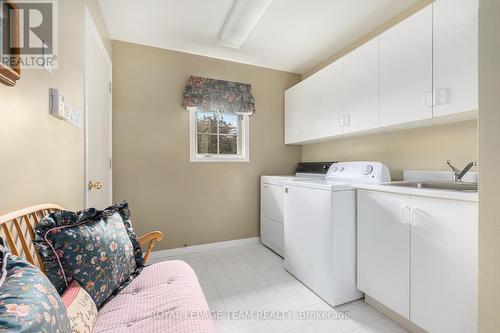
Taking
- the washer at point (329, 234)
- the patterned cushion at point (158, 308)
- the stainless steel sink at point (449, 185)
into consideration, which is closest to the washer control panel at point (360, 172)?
the washer at point (329, 234)

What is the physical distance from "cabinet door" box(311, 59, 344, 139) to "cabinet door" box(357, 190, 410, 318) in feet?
3.10

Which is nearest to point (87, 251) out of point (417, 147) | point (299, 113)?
point (417, 147)

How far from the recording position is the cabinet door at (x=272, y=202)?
270 cm

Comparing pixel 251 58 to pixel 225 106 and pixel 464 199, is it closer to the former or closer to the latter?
pixel 225 106

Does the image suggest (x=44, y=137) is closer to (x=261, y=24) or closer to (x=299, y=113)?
(x=261, y=24)

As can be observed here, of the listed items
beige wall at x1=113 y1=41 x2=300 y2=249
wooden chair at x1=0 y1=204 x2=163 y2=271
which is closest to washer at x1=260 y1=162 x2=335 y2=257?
beige wall at x1=113 y1=41 x2=300 y2=249

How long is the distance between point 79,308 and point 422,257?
1753mm

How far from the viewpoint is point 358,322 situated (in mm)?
1567

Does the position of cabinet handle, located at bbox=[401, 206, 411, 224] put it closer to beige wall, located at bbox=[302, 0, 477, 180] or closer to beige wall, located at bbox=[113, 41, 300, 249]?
beige wall, located at bbox=[302, 0, 477, 180]

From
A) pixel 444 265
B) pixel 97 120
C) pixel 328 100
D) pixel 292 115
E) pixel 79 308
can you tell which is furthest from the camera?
pixel 292 115

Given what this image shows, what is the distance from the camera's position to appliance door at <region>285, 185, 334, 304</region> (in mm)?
1762

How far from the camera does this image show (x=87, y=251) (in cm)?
95

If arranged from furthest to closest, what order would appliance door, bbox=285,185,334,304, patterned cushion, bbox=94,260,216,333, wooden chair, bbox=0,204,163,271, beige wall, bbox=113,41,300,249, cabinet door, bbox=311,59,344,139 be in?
1. beige wall, bbox=113,41,300,249
2. cabinet door, bbox=311,59,344,139
3. appliance door, bbox=285,185,334,304
4. patterned cushion, bbox=94,260,216,333
5. wooden chair, bbox=0,204,163,271

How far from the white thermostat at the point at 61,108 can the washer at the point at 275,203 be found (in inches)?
77.2
